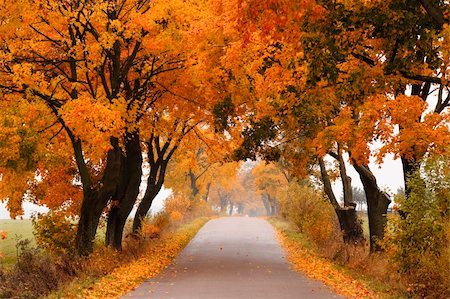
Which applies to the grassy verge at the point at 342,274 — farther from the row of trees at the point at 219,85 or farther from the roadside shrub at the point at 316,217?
the row of trees at the point at 219,85

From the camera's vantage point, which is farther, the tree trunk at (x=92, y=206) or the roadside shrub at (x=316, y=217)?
the roadside shrub at (x=316, y=217)

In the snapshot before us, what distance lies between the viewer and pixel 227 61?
15.9 meters

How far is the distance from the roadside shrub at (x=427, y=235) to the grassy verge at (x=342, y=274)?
0.54m

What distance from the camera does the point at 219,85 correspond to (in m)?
18.4

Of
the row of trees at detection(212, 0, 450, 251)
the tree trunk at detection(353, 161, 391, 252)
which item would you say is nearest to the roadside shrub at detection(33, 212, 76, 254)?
the row of trees at detection(212, 0, 450, 251)

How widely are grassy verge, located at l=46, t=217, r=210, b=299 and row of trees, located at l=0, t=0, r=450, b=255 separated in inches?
69.7

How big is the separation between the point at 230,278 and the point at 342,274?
302cm

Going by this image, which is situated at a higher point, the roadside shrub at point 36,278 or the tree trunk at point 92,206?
the tree trunk at point 92,206

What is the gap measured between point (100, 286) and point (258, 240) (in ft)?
54.3

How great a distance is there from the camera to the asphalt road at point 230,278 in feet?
41.1

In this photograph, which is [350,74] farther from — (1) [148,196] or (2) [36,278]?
(1) [148,196]

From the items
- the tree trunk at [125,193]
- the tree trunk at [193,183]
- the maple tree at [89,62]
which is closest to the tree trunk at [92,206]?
the maple tree at [89,62]

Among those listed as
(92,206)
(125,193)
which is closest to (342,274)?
(92,206)

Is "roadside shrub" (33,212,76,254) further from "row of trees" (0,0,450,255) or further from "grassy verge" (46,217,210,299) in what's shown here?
"grassy verge" (46,217,210,299)
